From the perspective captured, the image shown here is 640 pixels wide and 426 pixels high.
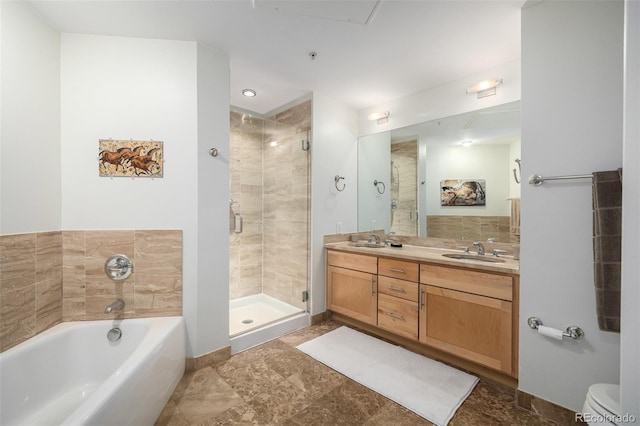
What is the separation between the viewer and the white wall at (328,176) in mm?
2805

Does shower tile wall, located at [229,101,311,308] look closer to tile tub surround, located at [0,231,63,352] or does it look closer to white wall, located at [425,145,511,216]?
white wall, located at [425,145,511,216]

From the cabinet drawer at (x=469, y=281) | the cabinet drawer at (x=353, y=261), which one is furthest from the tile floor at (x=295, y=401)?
the cabinet drawer at (x=353, y=261)

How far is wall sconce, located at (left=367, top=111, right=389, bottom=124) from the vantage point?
9.80 ft

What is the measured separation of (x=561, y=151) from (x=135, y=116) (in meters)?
2.81

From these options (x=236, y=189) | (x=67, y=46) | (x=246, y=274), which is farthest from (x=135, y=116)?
(x=246, y=274)

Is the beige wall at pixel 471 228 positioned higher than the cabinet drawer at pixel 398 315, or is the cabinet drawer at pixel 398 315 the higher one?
the beige wall at pixel 471 228

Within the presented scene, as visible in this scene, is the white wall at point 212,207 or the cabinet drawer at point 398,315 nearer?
the white wall at point 212,207

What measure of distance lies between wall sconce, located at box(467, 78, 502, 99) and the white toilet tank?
2.16 metres

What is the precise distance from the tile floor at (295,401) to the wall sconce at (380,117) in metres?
2.66

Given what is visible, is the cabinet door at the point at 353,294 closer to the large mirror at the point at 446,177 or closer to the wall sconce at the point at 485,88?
the large mirror at the point at 446,177

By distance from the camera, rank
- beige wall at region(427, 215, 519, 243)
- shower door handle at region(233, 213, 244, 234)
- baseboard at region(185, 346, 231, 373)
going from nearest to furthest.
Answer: baseboard at region(185, 346, 231, 373) < beige wall at region(427, 215, 519, 243) < shower door handle at region(233, 213, 244, 234)

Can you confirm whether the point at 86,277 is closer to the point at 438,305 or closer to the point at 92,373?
the point at 92,373

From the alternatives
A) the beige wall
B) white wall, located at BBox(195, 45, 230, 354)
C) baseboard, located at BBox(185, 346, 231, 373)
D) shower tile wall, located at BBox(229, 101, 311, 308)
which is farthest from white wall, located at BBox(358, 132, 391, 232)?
baseboard, located at BBox(185, 346, 231, 373)

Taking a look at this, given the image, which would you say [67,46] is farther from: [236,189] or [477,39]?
[477,39]
